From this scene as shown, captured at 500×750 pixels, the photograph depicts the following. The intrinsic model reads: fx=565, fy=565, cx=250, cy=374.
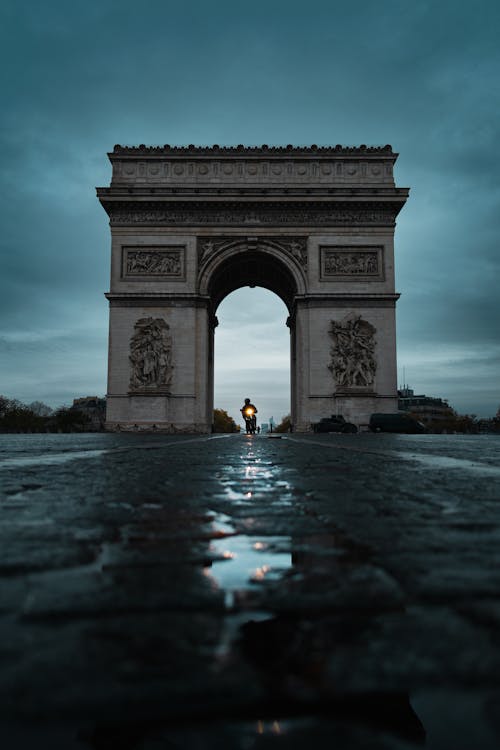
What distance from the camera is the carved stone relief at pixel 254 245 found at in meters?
21.1

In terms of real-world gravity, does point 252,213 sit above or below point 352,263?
above

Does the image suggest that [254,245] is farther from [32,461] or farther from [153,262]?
[32,461]

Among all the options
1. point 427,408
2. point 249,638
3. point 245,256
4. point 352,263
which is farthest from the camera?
point 427,408

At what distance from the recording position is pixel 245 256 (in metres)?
21.9

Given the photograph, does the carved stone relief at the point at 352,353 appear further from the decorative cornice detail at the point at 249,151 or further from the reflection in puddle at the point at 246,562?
the reflection in puddle at the point at 246,562

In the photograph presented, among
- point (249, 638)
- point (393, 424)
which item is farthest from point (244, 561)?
point (393, 424)

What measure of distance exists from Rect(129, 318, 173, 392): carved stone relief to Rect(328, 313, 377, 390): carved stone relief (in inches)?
233

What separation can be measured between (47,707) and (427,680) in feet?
0.88

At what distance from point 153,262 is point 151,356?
11.8 feet

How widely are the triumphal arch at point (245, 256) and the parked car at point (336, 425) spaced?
0.89 metres

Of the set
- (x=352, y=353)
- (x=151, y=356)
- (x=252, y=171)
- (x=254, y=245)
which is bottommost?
(x=151, y=356)

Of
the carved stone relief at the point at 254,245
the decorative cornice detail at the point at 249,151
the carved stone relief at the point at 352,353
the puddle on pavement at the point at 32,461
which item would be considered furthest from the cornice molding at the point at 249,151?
the puddle on pavement at the point at 32,461

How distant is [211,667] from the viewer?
0.43 m

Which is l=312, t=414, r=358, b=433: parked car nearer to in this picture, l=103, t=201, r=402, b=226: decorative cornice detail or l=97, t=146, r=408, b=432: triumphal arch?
l=97, t=146, r=408, b=432: triumphal arch
